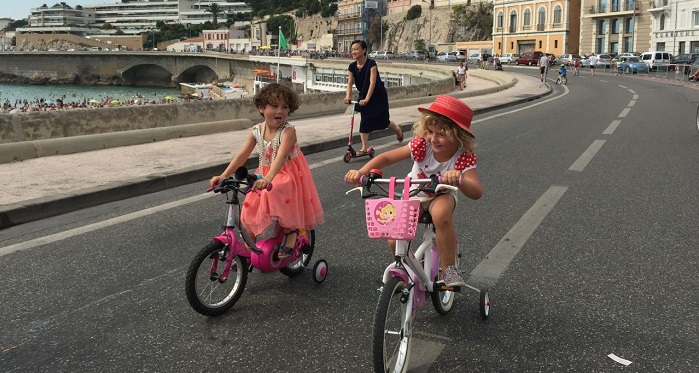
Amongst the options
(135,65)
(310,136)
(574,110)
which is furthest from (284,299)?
(135,65)

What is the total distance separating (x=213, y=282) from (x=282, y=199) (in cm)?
68

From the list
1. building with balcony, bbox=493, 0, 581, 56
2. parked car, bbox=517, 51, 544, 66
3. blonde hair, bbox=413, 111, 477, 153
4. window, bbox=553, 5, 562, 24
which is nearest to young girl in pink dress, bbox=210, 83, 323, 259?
blonde hair, bbox=413, 111, 477, 153

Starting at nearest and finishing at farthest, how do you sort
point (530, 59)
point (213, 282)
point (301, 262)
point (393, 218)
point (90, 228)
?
point (393, 218) → point (213, 282) → point (301, 262) → point (90, 228) → point (530, 59)

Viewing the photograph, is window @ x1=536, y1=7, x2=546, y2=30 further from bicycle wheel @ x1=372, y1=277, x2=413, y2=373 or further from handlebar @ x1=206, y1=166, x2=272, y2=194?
bicycle wheel @ x1=372, y1=277, x2=413, y2=373

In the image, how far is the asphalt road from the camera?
10.3ft

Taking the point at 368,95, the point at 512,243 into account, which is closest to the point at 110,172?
the point at 368,95

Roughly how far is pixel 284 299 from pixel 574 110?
52.4 ft

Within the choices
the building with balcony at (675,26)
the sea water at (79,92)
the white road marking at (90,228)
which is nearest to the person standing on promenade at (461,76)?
the white road marking at (90,228)

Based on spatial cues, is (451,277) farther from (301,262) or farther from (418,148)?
(301,262)

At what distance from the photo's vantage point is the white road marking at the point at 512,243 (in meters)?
4.33

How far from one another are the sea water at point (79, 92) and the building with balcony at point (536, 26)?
51822 millimetres

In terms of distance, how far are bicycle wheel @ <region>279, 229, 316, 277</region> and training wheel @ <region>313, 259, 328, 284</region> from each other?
0.70ft

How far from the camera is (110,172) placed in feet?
25.6

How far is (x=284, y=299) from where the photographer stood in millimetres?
3945
